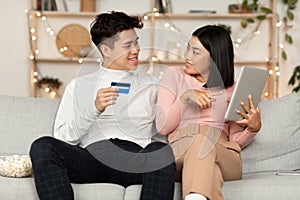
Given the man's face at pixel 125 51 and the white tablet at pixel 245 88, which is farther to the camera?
the man's face at pixel 125 51

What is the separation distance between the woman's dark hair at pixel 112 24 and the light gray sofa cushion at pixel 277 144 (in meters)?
0.72

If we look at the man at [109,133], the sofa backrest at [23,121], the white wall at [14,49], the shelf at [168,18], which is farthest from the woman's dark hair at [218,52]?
the white wall at [14,49]

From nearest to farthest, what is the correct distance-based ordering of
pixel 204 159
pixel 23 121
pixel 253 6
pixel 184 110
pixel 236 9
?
1. pixel 204 159
2. pixel 184 110
3. pixel 23 121
4. pixel 253 6
5. pixel 236 9

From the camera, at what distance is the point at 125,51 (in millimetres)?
2553

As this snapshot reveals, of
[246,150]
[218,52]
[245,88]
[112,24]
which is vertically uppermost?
[112,24]

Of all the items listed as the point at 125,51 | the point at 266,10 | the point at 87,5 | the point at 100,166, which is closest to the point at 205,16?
the point at 266,10

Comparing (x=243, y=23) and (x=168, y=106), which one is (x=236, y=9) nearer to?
(x=243, y=23)

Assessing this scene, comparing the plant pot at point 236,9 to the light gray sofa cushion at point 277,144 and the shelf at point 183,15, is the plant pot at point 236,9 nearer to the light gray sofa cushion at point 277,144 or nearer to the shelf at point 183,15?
the shelf at point 183,15

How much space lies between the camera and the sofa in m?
2.30

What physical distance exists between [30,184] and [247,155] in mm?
949

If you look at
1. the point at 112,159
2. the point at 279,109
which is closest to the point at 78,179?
the point at 112,159

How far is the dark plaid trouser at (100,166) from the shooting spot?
86.4 inches

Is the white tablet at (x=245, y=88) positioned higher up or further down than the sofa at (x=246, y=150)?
higher up

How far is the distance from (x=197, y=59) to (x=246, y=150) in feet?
1.60
